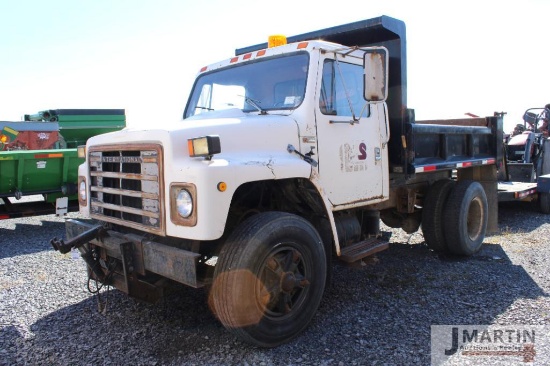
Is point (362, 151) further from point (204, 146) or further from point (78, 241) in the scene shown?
point (78, 241)

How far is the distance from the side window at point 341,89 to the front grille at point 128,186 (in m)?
1.61

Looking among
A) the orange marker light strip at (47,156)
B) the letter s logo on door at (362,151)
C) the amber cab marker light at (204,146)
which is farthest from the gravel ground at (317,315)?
the orange marker light strip at (47,156)

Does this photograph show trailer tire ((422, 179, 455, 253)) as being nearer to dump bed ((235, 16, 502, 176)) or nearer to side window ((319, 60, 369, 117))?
dump bed ((235, 16, 502, 176))

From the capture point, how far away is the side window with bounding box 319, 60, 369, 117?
13.5 ft

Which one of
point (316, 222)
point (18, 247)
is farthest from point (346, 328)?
point (18, 247)

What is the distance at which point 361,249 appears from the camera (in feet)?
14.5

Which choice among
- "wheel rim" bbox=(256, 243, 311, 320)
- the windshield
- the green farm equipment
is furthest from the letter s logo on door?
the green farm equipment

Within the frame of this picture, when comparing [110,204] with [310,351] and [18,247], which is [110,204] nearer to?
[310,351]

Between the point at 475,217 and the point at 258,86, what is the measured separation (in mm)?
3885

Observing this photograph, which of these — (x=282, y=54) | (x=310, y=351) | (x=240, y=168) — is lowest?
(x=310, y=351)

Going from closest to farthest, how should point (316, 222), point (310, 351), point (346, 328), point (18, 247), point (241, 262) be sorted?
point (241, 262) → point (310, 351) → point (346, 328) → point (316, 222) → point (18, 247)

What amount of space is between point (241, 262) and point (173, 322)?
126 centimetres

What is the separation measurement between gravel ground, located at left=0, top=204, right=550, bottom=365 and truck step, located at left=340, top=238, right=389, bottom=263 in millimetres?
210

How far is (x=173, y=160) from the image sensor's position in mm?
3188
